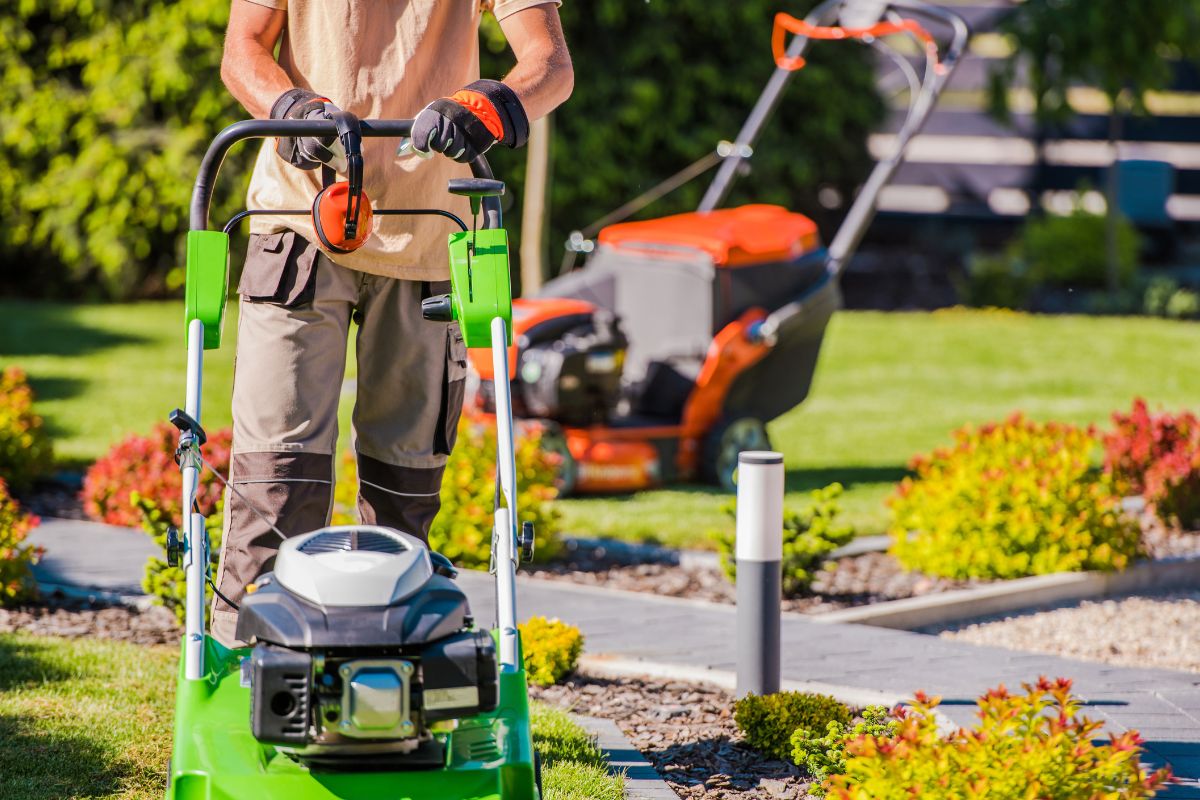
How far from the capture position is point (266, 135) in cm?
270

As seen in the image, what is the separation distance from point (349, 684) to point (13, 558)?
9.92 ft

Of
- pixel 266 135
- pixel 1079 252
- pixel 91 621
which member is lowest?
pixel 91 621

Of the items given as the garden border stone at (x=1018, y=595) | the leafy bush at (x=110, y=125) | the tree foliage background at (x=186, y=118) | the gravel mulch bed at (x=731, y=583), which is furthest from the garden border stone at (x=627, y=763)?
the leafy bush at (x=110, y=125)

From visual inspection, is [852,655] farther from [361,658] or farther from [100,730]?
[361,658]

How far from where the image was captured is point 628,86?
14.3 meters

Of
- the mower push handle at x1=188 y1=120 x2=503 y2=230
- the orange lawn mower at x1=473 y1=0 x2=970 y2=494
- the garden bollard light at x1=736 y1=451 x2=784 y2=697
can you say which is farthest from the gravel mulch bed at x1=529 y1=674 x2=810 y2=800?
the orange lawn mower at x1=473 y1=0 x2=970 y2=494

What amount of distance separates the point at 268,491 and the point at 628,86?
11.7 m

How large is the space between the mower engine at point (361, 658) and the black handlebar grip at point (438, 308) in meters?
0.68

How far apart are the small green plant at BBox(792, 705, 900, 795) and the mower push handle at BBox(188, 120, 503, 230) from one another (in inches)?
49.8

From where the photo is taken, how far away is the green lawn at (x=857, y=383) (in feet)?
24.6

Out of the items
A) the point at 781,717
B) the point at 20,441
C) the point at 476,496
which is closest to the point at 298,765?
the point at 781,717

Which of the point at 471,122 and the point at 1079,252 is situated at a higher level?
the point at 1079,252

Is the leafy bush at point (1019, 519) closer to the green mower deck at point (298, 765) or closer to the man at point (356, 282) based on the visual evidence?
the man at point (356, 282)

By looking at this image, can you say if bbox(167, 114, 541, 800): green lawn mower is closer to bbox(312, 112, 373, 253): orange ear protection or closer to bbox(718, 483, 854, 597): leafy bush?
bbox(312, 112, 373, 253): orange ear protection
